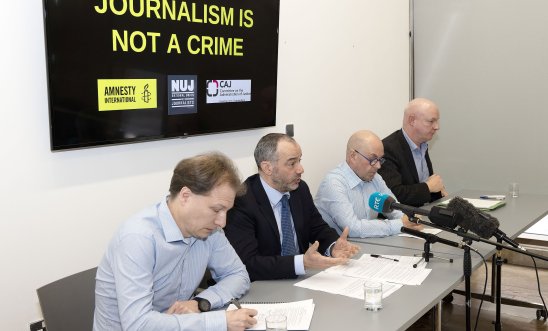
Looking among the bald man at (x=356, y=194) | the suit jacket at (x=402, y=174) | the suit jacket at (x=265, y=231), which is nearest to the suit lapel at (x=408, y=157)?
the suit jacket at (x=402, y=174)

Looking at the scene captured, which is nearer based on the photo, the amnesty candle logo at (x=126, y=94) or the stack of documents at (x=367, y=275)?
the stack of documents at (x=367, y=275)

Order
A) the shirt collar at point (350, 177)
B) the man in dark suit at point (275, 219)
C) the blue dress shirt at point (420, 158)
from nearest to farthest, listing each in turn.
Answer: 1. the man in dark suit at point (275, 219)
2. the shirt collar at point (350, 177)
3. the blue dress shirt at point (420, 158)

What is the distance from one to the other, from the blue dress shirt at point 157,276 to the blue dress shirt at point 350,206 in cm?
115

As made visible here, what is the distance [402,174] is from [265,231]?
184cm

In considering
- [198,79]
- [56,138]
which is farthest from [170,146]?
[56,138]

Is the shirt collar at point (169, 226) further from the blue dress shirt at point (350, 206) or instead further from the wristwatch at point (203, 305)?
the blue dress shirt at point (350, 206)

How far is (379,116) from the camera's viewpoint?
571cm

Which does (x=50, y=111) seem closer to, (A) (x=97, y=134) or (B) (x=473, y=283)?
(A) (x=97, y=134)

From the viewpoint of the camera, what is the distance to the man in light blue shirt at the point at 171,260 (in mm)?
2139

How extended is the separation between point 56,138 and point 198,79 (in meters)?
0.99

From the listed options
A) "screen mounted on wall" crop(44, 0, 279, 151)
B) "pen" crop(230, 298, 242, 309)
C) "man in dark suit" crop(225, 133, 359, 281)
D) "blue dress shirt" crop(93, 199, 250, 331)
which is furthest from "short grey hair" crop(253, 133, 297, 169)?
"pen" crop(230, 298, 242, 309)

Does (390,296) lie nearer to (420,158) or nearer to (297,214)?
(297,214)

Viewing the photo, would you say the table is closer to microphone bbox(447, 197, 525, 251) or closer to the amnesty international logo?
microphone bbox(447, 197, 525, 251)

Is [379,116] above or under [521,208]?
above
